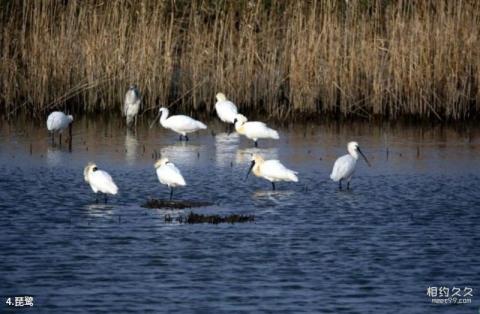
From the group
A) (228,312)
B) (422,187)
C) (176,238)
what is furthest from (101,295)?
(422,187)

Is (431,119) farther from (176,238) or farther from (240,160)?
(176,238)

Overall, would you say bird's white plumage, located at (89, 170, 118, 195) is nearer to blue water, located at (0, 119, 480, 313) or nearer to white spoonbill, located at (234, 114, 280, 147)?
blue water, located at (0, 119, 480, 313)

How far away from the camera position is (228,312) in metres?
8.06

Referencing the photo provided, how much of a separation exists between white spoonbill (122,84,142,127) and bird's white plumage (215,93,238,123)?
112 cm

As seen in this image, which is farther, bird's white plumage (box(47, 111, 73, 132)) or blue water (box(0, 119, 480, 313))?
bird's white plumage (box(47, 111, 73, 132))

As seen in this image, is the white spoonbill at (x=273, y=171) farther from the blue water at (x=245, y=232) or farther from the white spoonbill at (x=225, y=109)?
the white spoonbill at (x=225, y=109)

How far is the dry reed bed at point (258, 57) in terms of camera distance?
17641 mm

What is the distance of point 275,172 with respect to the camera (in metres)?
13.0

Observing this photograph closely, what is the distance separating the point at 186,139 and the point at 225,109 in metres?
0.66

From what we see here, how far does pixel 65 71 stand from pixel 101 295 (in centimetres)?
1041

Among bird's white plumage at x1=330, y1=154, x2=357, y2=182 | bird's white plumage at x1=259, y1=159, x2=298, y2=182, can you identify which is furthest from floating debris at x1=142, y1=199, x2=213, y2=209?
bird's white plumage at x1=330, y1=154, x2=357, y2=182

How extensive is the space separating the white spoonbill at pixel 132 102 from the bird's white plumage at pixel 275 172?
16.7ft

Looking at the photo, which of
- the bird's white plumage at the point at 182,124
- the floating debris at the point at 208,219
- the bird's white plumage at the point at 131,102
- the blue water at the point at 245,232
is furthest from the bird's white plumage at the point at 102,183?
the bird's white plumage at the point at 131,102

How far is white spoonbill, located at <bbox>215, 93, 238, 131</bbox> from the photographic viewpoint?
57.7 feet
